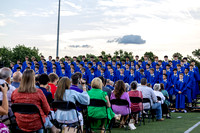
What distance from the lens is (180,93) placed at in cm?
1593

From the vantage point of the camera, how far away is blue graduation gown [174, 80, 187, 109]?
15.7m

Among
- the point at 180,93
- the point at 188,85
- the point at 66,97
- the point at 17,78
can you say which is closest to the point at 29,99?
the point at 66,97

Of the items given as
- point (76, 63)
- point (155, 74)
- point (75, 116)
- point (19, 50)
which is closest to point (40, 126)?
point (75, 116)

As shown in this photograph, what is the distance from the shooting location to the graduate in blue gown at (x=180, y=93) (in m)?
15.7

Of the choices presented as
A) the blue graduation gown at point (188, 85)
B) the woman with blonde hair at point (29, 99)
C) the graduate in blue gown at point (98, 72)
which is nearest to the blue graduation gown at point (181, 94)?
the blue graduation gown at point (188, 85)

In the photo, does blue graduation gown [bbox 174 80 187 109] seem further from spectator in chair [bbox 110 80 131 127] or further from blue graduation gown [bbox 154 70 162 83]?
spectator in chair [bbox 110 80 131 127]

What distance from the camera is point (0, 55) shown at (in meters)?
65.1

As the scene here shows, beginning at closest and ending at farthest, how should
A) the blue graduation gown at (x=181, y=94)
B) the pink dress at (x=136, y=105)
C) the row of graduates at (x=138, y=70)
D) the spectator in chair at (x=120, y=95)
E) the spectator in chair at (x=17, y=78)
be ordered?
1. the spectator in chair at (x=17, y=78)
2. the spectator in chair at (x=120, y=95)
3. the pink dress at (x=136, y=105)
4. the blue graduation gown at (x=181, y=94)
5. the row of graduates at (x=138, y=70)

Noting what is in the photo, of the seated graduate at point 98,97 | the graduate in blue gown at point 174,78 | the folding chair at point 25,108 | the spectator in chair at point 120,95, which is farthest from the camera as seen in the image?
the graduate in blue gown at point 174,78

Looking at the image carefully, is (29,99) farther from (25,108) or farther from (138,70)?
(138,70)

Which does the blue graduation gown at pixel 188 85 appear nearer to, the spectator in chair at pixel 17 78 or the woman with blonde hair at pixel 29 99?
the spectator in chair at pixel 17 78

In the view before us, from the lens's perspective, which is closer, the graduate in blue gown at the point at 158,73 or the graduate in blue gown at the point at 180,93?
the graduate in blue gown at the point at 180,93

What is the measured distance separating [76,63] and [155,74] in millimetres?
5472

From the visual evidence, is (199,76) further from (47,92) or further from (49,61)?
(47,92)
